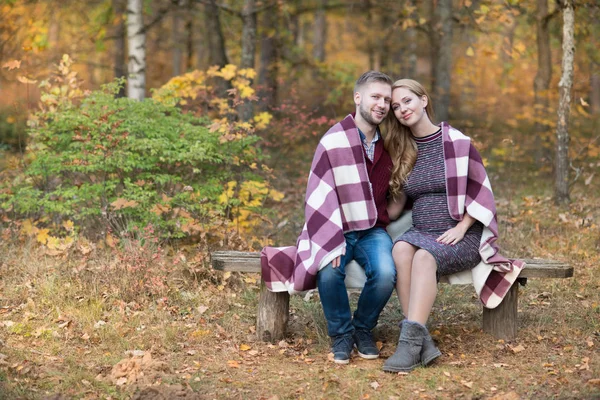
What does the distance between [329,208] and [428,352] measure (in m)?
1.02

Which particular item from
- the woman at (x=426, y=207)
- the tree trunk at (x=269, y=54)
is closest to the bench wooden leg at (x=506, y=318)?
the woman at (x=426, y=207)

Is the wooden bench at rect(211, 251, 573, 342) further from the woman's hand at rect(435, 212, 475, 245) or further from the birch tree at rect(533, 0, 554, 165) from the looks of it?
the birch tree at rect(533, 0, 554, 165)

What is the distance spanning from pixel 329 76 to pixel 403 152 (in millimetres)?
8634

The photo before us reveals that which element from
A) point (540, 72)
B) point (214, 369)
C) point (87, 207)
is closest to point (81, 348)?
point (214, 369)

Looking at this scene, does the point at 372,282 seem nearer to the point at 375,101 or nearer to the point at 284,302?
the point at 284,302

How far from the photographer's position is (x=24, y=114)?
7508 mm

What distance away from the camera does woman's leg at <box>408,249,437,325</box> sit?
399 centimetres

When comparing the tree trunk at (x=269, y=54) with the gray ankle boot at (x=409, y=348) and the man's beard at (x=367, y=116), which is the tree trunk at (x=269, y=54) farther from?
the gray ankle boot at (x=409, y=348)

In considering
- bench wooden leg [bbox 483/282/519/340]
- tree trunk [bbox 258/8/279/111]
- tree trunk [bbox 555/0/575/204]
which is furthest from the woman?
tree trunk [bbox 258/8/279/111]

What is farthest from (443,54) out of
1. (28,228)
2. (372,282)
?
(372,282)

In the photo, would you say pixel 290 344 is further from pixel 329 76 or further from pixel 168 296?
pixel 329 76

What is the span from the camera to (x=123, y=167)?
586cm

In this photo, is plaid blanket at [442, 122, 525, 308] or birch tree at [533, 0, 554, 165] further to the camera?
birch tree at [533, 0, 554, 165]

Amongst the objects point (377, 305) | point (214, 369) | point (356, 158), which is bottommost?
point (214, 369)
